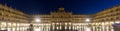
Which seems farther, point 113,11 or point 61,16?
point 61,16

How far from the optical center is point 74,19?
333 feet

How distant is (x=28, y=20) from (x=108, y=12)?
43761 mm

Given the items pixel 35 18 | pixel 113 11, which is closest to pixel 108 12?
pixel 113 11

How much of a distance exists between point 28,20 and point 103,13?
127 ft

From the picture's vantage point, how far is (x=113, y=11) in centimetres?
6625

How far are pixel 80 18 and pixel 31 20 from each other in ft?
82.5

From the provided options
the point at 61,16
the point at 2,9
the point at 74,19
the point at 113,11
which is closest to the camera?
the point at 2,9

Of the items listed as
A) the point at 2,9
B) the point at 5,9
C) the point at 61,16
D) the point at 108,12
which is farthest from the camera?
the point at 61,16

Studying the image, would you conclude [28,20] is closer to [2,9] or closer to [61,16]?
[61,16]

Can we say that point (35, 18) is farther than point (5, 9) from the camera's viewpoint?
Yes

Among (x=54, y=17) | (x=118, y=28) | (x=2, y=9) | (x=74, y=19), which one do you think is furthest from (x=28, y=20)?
(x=118, y=28)

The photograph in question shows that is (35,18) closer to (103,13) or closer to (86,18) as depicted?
(86,18)

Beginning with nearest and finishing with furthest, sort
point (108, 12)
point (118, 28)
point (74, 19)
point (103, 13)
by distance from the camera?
point (118, 28), point (108, 12), point (103, 13), point (74, 19)

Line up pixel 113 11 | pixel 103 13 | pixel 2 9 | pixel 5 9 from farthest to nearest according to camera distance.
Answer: pixel 103 13, pixel 113 11, pixel 5 9, pixel 2 9
